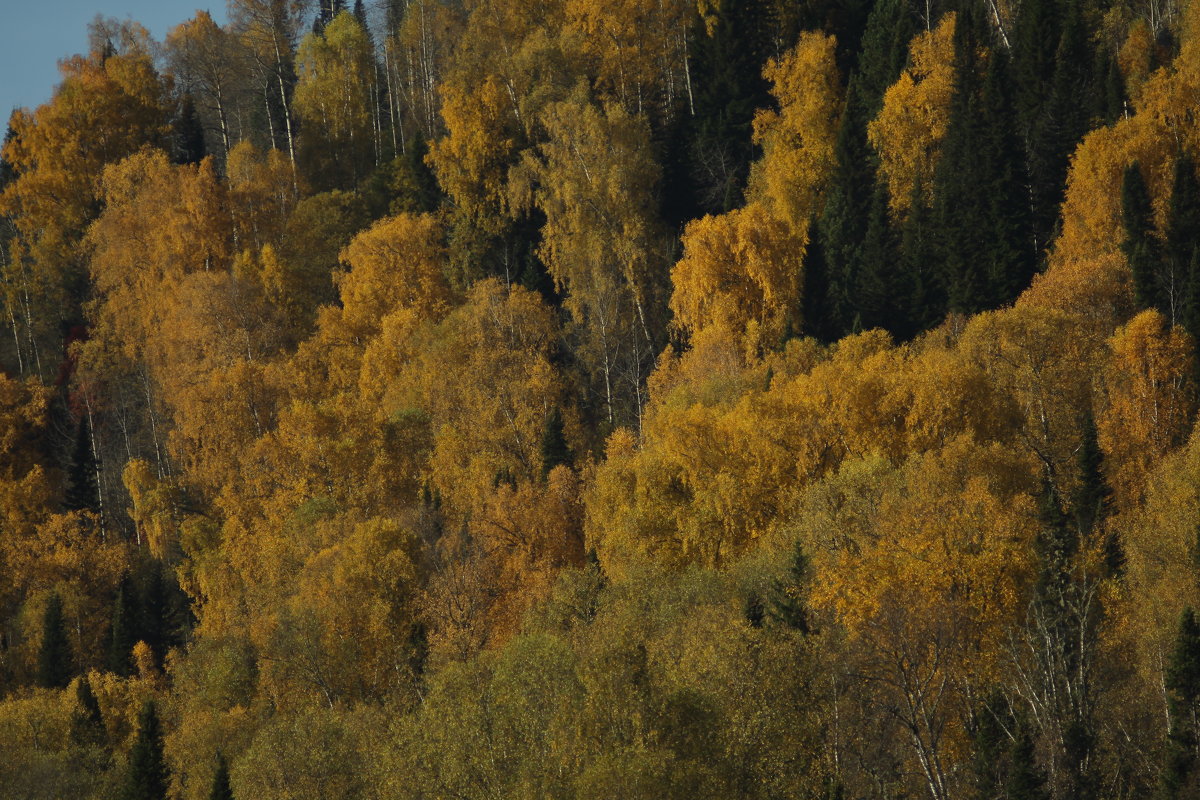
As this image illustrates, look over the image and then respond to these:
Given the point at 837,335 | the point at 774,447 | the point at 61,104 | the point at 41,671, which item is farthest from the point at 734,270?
the point at 61,104

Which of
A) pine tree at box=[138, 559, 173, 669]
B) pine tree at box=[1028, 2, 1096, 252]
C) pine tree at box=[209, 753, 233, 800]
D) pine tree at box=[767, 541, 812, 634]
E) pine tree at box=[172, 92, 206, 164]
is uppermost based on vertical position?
pine tree at box=[172, 92, 206, 164]

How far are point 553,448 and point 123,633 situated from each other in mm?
21312

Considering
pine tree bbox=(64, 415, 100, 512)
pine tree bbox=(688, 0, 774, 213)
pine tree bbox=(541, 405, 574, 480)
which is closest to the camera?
pine tree bbox=(541, 405, 574, 480)

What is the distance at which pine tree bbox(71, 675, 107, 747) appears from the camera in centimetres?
5694

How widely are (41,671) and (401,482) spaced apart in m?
18.1

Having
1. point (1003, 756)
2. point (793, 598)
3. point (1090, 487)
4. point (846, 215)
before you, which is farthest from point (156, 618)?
point (1003, 756)

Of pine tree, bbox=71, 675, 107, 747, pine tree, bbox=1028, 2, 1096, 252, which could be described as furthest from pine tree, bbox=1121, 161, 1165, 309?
pine tree, bbox=71, 675, 107, 747

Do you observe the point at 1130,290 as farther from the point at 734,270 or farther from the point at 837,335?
the point at 734,270

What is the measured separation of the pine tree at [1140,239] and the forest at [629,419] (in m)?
0.25

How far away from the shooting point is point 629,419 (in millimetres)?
66000

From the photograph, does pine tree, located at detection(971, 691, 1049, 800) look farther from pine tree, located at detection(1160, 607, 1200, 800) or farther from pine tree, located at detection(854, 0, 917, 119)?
pine tree, located at detection(854, 0, 917, 119)

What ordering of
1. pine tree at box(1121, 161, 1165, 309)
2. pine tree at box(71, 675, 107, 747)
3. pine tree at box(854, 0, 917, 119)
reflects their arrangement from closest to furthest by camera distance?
pine tree at box(1121, 161, 1165, 309) → pine tree at box(71, 675, 107, 747) → pine tree at box(854, 0, 917, 119)

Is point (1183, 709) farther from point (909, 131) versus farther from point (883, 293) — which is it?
point (909, 131)

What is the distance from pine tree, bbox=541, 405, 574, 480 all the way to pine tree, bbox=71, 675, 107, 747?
20.6 metres
